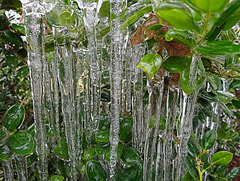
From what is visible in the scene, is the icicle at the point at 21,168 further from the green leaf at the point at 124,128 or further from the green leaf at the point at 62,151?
the green leaf at the point at 124,128

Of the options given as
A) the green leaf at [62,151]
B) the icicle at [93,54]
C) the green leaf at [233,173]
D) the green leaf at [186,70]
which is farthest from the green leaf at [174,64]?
the green leaf at [233,173]

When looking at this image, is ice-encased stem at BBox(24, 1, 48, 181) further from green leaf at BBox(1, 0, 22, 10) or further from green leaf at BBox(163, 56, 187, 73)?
green leaf at BBox(1, 0, 22, 10)

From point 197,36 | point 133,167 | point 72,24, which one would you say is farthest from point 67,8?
point 133,167

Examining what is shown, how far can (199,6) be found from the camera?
0.37 metres

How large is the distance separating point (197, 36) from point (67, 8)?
42 centimetres

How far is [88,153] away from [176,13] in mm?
670

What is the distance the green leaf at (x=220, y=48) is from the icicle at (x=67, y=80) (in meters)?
0.45

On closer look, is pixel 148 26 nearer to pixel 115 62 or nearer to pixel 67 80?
pixel 115 62

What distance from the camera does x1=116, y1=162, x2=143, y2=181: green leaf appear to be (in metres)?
0.83

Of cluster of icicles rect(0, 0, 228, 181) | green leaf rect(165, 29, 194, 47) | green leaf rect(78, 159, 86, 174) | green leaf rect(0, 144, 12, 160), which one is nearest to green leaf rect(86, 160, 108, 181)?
cluster of icicles rect(0, 0, 228, 181)

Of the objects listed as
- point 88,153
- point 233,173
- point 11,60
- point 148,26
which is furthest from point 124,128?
point 233,173

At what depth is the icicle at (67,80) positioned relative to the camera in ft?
2.50

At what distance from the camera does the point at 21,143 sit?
78cm

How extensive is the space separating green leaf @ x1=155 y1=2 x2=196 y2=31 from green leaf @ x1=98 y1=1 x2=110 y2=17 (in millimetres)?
372
